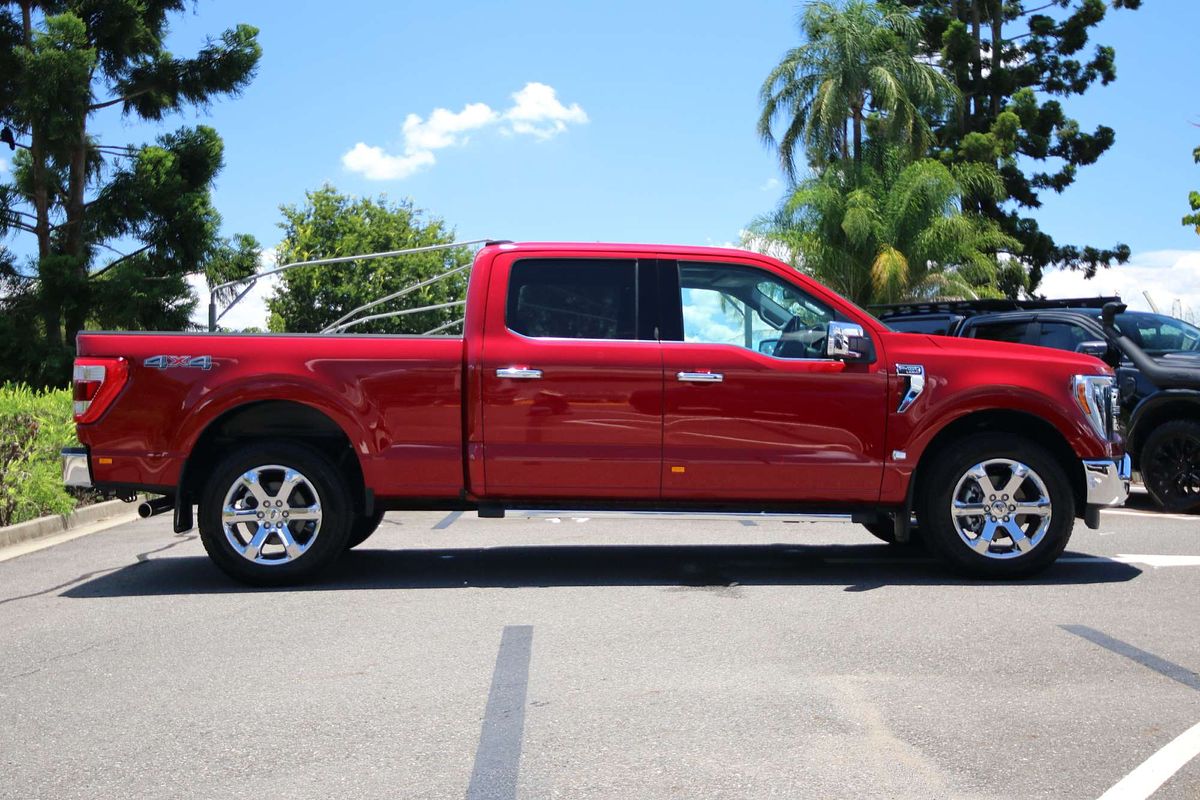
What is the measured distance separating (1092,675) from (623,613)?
2398 millimetres

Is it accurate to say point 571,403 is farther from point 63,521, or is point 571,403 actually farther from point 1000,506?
Answer: point 63,521

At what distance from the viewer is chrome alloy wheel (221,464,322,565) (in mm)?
7516

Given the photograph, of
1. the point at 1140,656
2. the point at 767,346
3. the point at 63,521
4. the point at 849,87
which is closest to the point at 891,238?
the point at 849,87

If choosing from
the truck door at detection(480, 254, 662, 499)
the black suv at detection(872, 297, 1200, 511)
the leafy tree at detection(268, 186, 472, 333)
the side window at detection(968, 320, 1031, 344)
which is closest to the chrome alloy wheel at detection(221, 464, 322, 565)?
the truck door at detection(480, 254, 662, 499)

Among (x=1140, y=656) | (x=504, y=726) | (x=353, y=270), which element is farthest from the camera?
(x=353, y=270)

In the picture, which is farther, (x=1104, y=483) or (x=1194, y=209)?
(x=1194, y=209)

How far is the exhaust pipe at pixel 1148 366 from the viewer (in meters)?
11.4

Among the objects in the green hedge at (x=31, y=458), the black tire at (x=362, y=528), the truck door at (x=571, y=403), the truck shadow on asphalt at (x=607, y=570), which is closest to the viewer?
the truck door at (x=571, y=403)

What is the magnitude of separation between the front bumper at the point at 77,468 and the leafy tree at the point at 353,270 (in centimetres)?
4834

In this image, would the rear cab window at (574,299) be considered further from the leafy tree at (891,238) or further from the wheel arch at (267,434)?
the leafy tree at (891,238)

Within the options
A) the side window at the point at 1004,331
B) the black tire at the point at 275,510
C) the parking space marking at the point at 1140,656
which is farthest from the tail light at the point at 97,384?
the side window at the point at 1004,331

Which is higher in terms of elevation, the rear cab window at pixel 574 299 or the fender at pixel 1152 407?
the rear cab window at pixel 574 299

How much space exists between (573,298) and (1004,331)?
641 cm

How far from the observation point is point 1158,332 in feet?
40.5
